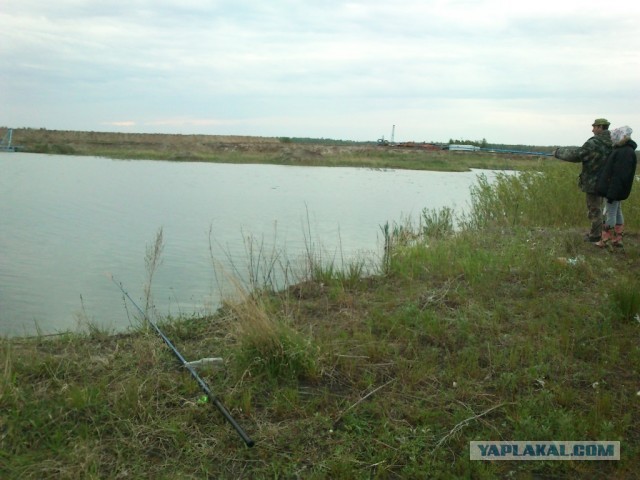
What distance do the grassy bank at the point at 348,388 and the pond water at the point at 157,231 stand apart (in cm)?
158

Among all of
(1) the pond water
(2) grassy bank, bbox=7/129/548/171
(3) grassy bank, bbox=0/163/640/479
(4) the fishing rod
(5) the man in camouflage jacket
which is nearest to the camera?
(3) grassy bank, bbox=0/163/640/479

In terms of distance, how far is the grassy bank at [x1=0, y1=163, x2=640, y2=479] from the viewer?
3609mm

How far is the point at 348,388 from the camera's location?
4457mm

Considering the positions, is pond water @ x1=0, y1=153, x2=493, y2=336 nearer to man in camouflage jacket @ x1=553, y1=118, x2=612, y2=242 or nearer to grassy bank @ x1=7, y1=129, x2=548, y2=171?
man in camouflage jacket @ x1=553, y1=118, x2=612, y2=242

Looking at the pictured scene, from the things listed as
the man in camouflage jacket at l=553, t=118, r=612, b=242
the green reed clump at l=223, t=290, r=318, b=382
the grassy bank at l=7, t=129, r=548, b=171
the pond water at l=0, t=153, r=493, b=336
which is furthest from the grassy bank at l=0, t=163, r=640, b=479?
the grassy bank at l=7, t=129, r=548, b=171

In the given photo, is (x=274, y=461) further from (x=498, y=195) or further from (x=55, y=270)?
(x=498, y=195)

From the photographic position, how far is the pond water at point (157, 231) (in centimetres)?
820

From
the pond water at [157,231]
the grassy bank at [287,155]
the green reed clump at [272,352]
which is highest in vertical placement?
the grassy bank at [287,155]

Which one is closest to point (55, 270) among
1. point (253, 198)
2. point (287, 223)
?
point (287, 223)

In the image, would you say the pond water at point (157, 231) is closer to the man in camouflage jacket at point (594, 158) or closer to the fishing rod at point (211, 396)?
the fishing rod at point (211, 396)

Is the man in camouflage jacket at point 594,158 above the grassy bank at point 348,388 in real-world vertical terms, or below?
above

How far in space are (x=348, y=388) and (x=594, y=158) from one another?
244 inches

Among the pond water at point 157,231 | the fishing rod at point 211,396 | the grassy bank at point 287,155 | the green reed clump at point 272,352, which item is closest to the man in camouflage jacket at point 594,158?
the pond water at point 157,231

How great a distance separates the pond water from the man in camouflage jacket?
10.7ft
